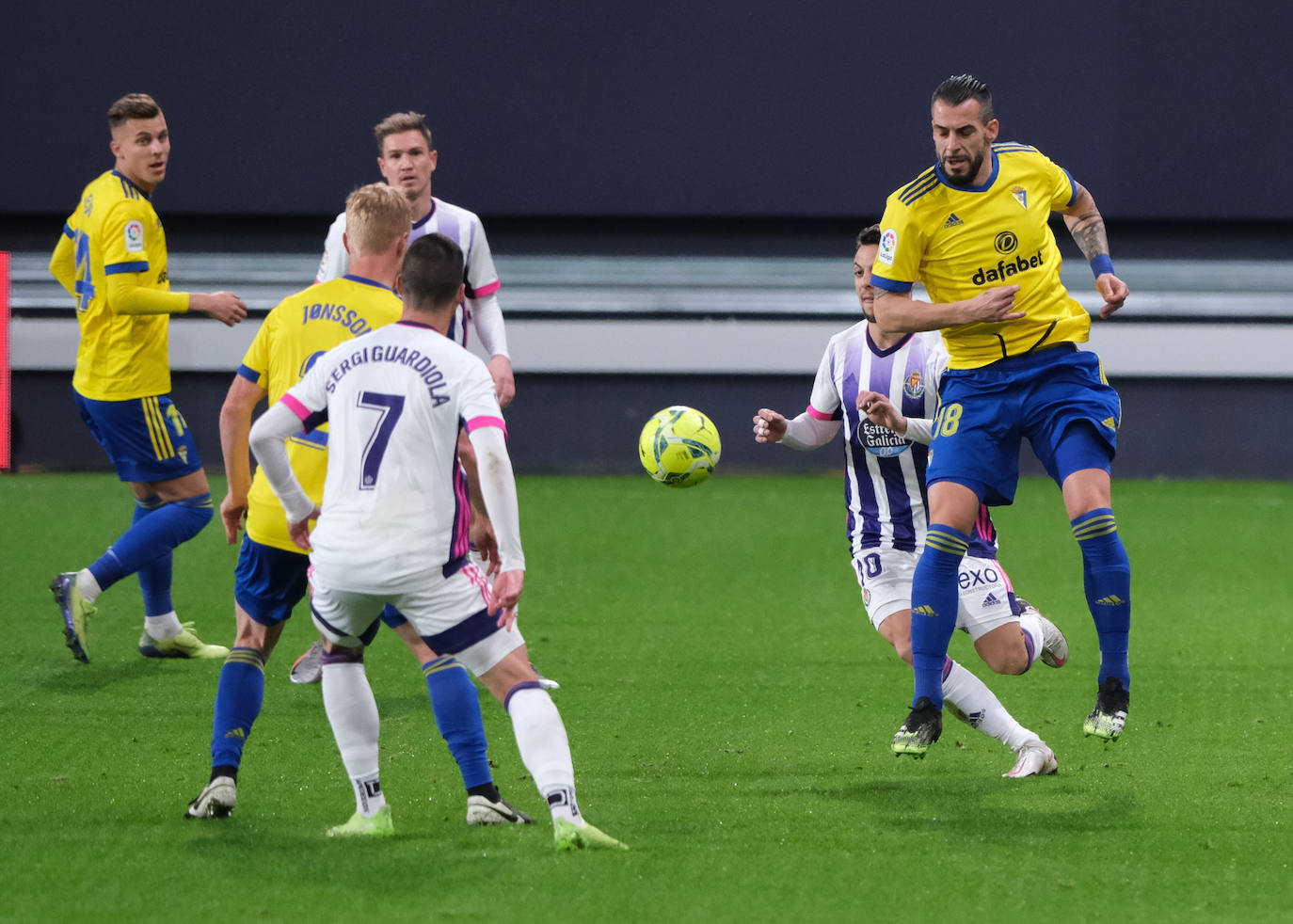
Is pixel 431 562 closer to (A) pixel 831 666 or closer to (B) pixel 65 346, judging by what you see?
(A) pixel 831 666

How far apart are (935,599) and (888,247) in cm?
107

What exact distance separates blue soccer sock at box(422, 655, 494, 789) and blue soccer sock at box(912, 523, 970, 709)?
1298 millimetres

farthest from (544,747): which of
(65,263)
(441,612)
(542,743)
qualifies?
(65,263)

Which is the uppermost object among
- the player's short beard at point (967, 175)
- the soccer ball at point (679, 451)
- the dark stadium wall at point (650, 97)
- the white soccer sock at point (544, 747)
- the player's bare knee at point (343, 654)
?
the dark stadium wall at point (650, 97)

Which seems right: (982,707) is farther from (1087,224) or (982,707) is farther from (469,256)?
(469,256)

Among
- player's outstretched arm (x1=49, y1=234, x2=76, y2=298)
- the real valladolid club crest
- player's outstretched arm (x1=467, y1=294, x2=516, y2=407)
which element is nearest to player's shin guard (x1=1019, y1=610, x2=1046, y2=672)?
the real valladolid club crest

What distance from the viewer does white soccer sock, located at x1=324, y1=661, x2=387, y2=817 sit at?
3684 millimetres

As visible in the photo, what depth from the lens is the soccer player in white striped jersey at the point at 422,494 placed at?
336 centimetres

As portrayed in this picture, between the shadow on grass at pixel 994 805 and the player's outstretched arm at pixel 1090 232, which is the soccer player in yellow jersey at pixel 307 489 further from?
the player's outstretched arm at pixel 1090 232

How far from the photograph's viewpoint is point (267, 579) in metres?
3.91

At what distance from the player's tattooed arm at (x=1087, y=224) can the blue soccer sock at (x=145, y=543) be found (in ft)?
12.0

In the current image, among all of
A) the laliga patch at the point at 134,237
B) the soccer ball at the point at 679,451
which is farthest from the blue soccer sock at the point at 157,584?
the soccer ball at the point at 679,451

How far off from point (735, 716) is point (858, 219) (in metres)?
8.10

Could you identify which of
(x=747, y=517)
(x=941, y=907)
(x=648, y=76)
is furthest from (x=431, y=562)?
(x=648, y=76)
